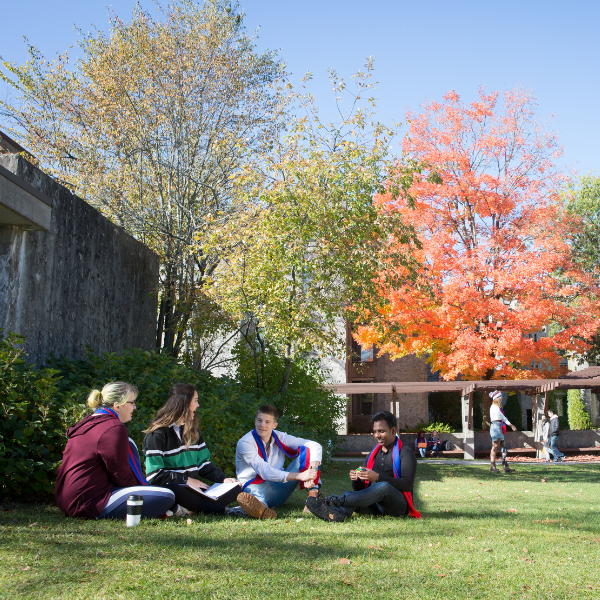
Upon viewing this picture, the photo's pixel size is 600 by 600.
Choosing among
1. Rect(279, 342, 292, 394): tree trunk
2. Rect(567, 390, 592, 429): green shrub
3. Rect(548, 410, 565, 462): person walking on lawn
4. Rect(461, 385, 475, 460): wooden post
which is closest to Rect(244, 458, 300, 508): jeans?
Rect(279, 342, 292, 394): tree trunk

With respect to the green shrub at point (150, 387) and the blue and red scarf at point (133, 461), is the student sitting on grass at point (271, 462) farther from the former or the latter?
the green shrub at point (150, 387)

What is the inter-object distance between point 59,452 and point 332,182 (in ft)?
24.7

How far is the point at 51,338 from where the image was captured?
8.35 meters

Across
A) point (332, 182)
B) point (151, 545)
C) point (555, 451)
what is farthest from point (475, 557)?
point (555, 451)

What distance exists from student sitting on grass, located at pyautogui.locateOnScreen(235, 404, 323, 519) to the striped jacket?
0.45 metres

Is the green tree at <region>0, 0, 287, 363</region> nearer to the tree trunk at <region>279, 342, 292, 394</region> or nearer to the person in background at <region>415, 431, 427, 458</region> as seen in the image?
the tree trunk at <region>279, 342, 292, 394</region>

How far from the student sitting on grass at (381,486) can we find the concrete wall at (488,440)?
51.0 feet

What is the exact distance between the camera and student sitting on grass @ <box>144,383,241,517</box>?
5.62 m

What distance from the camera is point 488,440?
909 inches

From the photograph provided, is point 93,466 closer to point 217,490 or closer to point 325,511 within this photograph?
point 217,490

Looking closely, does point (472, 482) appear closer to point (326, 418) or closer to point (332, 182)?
point (326, 418)

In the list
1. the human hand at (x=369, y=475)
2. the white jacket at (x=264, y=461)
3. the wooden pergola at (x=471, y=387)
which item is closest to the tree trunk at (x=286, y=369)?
the white jacket at (x=264, y=461)

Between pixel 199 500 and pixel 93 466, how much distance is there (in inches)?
44.9

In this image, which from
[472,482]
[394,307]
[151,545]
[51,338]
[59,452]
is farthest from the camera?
[394,307]
